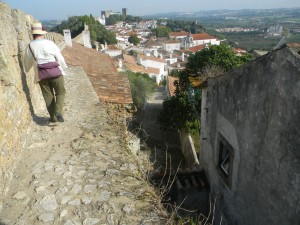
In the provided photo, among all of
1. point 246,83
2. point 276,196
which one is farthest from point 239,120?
point 276,196

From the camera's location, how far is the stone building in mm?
3801

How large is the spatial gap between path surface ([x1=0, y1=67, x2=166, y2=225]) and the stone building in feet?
6.40

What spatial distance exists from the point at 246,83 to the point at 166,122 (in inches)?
498

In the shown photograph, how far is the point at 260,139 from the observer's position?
15.0 ft

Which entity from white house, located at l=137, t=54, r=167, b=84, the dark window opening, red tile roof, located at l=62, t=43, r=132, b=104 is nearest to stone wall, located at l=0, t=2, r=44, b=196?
red tile roof, located at l=62, t=43, r=132, b=104

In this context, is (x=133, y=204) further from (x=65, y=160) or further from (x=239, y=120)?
(x=239, y=120)

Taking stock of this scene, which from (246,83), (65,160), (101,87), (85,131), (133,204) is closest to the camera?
(133,204)

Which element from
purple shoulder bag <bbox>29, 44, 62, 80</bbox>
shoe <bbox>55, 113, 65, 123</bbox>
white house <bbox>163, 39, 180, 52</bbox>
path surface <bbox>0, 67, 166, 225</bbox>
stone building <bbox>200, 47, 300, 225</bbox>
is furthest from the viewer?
white house <bbox>163, 39, 180, 52</bbox>

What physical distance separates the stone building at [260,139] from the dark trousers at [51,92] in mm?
3118

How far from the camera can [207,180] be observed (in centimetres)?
786

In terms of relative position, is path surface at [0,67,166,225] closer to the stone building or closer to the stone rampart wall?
the stone rampart wall

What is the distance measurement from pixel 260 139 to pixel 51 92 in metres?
3.68

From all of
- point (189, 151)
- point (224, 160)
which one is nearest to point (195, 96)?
point (189, 151)

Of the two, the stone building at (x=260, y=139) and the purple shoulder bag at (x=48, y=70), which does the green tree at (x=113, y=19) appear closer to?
the stone building at (x=260, y=139)
